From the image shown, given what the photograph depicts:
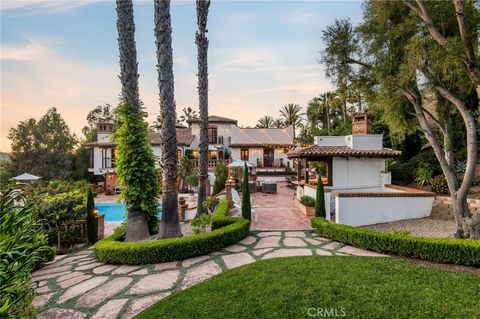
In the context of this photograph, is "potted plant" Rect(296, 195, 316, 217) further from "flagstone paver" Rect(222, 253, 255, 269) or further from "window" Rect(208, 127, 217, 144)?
"window" Rect(208, 127, 217, 144)

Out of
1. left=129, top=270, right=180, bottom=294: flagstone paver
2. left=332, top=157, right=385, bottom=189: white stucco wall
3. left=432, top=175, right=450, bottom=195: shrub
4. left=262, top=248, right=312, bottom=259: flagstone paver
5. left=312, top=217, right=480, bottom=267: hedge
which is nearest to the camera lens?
left=129, top=270, right=180, bottom=294: flagstone paver

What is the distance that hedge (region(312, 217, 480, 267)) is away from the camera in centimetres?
576

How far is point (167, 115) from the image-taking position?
25.1 ft

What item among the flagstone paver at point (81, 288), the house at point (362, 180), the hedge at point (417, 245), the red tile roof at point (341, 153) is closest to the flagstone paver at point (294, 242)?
the hedge at point (417, 245)

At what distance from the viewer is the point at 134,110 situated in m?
7.98

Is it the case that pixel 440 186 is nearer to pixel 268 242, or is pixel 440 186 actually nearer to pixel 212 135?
pixel 268 242

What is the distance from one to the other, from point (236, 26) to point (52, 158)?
27.3 meters

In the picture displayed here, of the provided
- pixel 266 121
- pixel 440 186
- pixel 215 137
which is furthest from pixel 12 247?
pixel 266 121

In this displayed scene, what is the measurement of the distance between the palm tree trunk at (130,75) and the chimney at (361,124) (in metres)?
13.0

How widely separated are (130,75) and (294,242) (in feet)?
26.3

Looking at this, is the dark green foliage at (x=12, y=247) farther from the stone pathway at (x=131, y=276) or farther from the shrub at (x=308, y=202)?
the shrub at (x=308, y=202)

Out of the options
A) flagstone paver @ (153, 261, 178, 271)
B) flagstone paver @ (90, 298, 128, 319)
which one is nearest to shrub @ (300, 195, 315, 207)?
flagstone paver @ (153, 261, 178, 271)

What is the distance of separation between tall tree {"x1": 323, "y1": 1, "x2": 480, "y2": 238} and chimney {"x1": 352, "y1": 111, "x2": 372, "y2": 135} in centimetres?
269

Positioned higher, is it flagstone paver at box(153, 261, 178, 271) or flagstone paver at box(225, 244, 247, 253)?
flagstone paver at box(225, 244, 247, 253)
